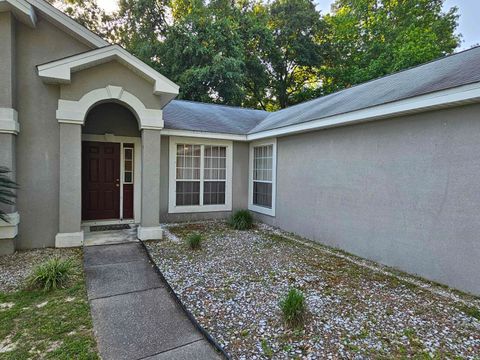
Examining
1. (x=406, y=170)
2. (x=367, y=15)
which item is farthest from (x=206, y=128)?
(x=367, y=15)

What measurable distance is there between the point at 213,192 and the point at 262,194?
5.35 ft

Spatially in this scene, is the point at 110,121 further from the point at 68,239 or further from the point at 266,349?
the point at 266,349

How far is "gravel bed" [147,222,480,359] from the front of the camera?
2.74 meters

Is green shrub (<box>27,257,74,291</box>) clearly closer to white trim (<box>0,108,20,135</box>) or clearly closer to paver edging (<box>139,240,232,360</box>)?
paver edging (<box>139,240,232,360</box>)

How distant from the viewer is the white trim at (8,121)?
502 centimetres

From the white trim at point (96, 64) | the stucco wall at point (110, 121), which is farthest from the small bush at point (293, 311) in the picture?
the stucco wall at point (110, 121)

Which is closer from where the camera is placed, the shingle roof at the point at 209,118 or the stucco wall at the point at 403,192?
the stucco wall at the point at 403,192

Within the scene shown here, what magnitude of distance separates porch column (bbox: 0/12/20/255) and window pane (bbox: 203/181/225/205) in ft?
16.0

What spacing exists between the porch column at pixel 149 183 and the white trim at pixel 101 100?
0.25m

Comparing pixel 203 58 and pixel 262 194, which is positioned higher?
pixel 203 58

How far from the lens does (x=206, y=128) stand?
8.41 m

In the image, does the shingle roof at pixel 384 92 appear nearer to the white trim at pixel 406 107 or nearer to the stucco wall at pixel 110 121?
the white trim at pixel 406 107

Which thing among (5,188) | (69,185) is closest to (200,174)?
(69,185)

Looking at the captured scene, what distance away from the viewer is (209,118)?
31.3 ft
